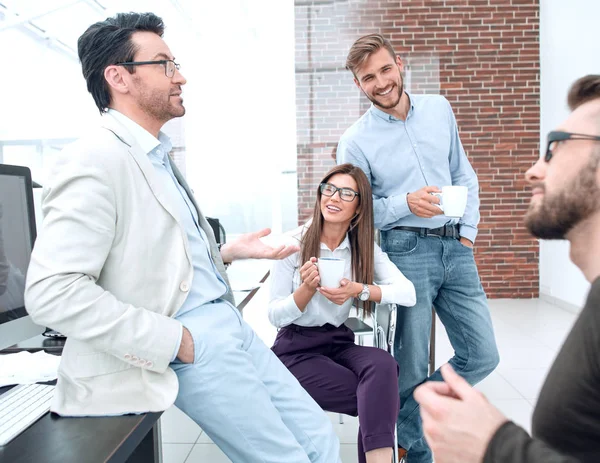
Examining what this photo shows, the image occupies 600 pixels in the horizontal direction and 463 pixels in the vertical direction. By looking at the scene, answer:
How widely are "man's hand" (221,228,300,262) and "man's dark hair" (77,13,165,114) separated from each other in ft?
1.73

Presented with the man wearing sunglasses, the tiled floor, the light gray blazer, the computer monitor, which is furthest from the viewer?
the tiled floor

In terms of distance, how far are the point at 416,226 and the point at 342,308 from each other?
→ 453mm

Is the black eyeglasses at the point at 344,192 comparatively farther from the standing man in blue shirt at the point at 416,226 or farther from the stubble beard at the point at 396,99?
the stubble beard at the point at 396,99

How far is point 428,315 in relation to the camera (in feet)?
6.97

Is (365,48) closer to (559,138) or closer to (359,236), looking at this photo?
(359,236)

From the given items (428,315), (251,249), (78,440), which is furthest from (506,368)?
(78,440)

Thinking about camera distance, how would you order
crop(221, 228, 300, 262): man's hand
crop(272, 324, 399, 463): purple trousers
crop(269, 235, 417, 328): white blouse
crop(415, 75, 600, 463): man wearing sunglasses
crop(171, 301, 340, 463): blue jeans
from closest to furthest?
crop(415, 75, 600, 463): man wearing sunglasses, crop(171, 301, 340, 463): blue jeans, crop(221, 228, 300, 262): man's hand, crop(272, 324, 399, 463): purple trousers, crop(269, 235, 417, 328): white blouse

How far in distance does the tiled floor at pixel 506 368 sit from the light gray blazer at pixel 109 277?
1513mm

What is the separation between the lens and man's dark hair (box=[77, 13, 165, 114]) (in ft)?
4.35

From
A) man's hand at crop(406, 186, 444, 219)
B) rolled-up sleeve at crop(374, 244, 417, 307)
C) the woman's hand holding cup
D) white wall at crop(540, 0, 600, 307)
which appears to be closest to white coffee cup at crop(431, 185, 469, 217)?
man's hand at crop(406, 186, 444, 219)

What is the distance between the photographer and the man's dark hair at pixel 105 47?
1325 mm

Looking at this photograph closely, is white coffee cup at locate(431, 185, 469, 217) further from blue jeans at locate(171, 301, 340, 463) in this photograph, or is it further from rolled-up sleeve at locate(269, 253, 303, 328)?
blue jeans at locate(171, 301, 340, 463)

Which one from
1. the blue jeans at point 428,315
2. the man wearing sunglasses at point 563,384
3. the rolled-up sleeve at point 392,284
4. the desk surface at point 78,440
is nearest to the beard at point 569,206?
the man wearing sunglasses at point 563,384

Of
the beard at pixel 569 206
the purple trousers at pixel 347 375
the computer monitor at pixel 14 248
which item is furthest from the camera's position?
the purple trousers at pixel 347 375
